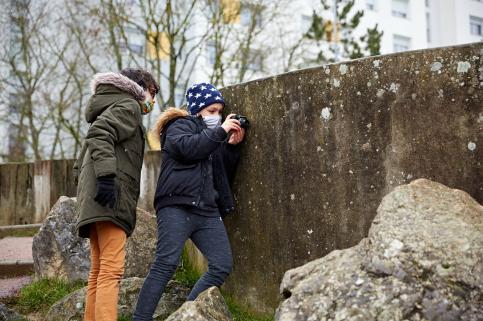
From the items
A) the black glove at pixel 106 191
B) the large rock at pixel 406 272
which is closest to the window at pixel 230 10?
the black glove at pixel 106 191

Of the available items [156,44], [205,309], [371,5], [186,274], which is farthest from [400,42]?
[205,309]

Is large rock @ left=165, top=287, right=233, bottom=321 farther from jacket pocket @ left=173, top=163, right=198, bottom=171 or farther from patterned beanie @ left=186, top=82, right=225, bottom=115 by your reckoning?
patterned beanie @ left=186, top=82, right=225, bottom=115

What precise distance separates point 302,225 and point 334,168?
Result: 49 centimetres

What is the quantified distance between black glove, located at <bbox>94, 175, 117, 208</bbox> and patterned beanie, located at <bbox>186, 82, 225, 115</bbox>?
97 centimetres

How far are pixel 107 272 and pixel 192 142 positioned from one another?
1.03 m

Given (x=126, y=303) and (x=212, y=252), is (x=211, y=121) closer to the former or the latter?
(x=212, y=252)

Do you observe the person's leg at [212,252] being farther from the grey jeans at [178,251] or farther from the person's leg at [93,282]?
the person's leg at [93,282]

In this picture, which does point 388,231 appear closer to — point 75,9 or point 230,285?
point 230,285

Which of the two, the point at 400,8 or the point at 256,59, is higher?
the point at 400,8

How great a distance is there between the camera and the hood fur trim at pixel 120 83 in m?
4.42

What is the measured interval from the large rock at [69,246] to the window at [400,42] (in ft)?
90.6

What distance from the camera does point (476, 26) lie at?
3133cm

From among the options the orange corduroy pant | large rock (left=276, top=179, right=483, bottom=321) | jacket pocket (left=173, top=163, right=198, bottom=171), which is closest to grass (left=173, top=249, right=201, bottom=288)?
the orange corduroy pant

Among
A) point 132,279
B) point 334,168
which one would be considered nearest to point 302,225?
point 334,168
